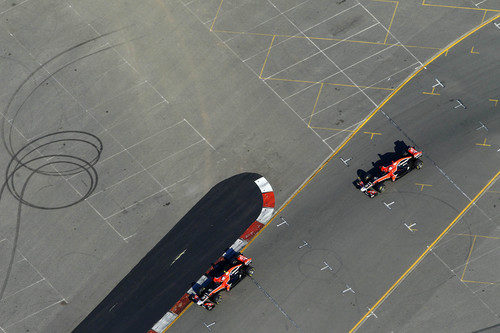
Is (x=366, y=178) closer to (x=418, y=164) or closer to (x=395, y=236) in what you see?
(x=418, y=164)

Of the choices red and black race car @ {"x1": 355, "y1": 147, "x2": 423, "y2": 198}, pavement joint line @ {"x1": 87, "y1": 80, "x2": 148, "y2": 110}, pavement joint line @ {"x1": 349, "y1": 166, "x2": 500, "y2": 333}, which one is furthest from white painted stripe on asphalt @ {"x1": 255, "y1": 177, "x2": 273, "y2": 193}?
pavement joint line @ {"x1": 87, "y1": 80, "x2": 148, "y2": 110}

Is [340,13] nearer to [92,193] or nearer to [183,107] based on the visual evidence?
[183,107]

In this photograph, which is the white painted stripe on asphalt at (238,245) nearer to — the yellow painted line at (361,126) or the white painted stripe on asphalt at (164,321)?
the yellow painted line at (361,126)

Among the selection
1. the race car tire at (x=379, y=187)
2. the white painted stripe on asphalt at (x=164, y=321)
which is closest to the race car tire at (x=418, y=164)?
the race car tire at (x=379, y=187)

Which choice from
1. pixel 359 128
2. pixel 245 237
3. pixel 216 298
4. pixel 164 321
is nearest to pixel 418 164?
pixel 359 128

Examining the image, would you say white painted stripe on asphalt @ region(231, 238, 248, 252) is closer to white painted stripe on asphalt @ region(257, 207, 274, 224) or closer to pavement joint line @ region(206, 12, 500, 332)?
pavement joint line @ region(206, 12, 500, 332)
